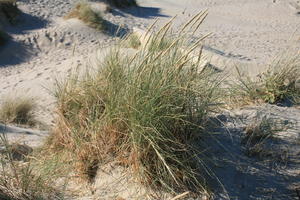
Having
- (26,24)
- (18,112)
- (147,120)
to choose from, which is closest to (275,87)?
(147,120)

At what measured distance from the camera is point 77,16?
11188 mm

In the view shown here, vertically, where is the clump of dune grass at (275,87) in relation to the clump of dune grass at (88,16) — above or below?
above

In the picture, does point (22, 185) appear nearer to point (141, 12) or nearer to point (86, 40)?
point (86, 40)

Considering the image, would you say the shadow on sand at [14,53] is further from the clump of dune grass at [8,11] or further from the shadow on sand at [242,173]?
the shadow on sand at [242,173]

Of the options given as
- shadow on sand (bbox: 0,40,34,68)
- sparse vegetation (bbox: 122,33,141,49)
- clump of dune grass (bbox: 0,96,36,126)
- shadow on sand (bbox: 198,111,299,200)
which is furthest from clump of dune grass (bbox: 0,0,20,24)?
shadow on sand (bbox: 198,111,299,200)

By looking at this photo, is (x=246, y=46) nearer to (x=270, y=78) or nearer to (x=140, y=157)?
(x=270, y=78)

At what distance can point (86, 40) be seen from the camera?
10422 millimetres

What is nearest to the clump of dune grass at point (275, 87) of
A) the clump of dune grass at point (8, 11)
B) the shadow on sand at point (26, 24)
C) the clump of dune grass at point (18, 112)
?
the clump of dune grass at point (18, 112)

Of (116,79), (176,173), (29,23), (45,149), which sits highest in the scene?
(116,79)

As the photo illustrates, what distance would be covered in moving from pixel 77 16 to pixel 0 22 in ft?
5.93

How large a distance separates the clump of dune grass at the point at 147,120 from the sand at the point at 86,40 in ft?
8.72

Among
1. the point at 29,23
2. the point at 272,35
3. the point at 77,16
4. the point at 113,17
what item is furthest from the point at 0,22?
the point at 272,35

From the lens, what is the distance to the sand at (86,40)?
8111 millimetres

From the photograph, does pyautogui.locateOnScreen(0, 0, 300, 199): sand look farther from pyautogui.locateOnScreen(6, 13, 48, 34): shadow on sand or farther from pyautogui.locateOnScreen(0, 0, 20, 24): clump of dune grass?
pyautogui.locateOnScreen(0, 0, 20, 24): clump of dune grass
